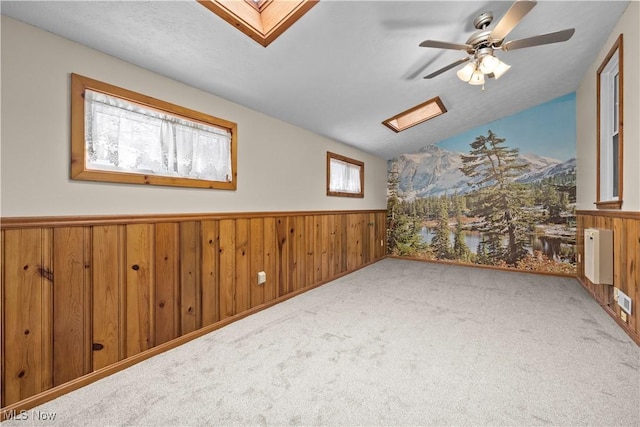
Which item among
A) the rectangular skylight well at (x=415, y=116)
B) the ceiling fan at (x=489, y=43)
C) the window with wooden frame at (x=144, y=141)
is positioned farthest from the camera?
the rectangular skylight well at (x=415, y=116)

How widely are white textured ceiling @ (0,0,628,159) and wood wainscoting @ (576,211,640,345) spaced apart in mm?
1753

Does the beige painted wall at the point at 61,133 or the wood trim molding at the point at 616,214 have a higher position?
the beige painted wall at the point at 61,133

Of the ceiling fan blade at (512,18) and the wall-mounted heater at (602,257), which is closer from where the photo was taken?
the ceiling fan blade at (512,18)

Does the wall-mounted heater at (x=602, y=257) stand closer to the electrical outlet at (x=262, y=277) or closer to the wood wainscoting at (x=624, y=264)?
the wood wainscoting at (x=624, y=264)

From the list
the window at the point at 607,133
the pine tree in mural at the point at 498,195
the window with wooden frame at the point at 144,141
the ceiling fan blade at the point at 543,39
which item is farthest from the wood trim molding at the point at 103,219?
the pine tree in mural at the point at 498,195

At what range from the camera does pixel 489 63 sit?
2074 millimetres

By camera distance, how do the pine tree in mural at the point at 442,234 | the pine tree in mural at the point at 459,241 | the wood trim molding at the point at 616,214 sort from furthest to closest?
1. the pine tree in mural at the point at 442,234
2. the pine tree in mural at the point at 459,241
3. the wood trim molding at the point at 616,214

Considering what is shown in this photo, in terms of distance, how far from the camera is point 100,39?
5.22 ft

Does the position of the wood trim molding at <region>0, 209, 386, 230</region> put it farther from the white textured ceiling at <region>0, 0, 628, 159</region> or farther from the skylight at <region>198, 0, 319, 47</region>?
the skylight at <region>198, 0, 319, 47</region>

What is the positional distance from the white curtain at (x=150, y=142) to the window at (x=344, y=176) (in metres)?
1.89

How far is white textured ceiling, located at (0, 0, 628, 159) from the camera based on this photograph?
152 centimetres

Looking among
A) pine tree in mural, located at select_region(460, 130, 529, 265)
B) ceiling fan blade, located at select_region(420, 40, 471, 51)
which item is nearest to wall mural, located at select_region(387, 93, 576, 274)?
pine tree in mural, located at select_region(460, 130, 529, 265)

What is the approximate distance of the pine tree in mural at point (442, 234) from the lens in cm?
526

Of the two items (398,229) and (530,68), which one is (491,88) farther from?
(398,229)
